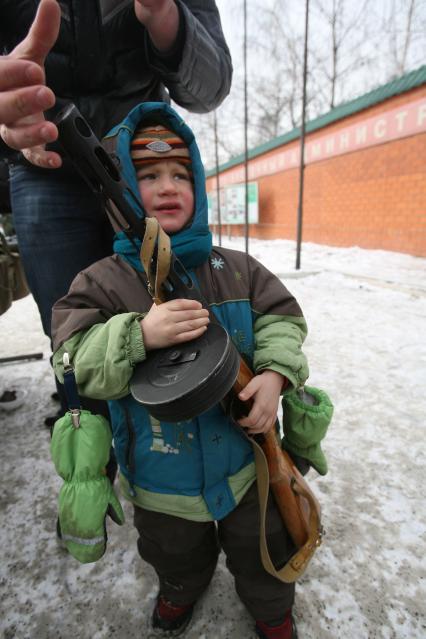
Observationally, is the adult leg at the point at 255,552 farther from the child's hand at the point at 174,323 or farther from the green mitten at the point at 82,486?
the child's hand at the point at 174,323

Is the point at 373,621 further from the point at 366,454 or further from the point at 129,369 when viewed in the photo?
the point at 129,369

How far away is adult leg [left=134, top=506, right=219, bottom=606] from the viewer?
0.98 m

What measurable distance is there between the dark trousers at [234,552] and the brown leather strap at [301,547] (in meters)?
0.06

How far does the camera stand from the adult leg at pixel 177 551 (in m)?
0.98

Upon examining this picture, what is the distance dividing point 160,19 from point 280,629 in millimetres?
1633

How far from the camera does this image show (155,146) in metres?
0.94

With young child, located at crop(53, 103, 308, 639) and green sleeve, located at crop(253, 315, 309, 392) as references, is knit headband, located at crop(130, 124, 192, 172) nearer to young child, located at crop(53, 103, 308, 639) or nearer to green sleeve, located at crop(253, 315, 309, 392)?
young child, located at crop(53, 103, 308, 639)

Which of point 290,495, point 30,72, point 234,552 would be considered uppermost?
point 30,72

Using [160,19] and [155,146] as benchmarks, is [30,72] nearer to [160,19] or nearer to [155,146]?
[155,146]

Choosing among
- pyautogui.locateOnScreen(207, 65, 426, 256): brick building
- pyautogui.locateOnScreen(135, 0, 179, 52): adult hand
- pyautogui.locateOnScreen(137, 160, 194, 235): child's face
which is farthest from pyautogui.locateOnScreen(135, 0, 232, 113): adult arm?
pyautogui.locateOnScreen(207, 65, 426, 256): brick building

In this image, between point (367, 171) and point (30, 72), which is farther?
point (367, 171)

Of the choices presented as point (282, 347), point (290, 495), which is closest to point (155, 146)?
point (282, 347)

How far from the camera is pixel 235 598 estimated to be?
3.60 ft

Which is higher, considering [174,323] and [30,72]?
[30,72]
